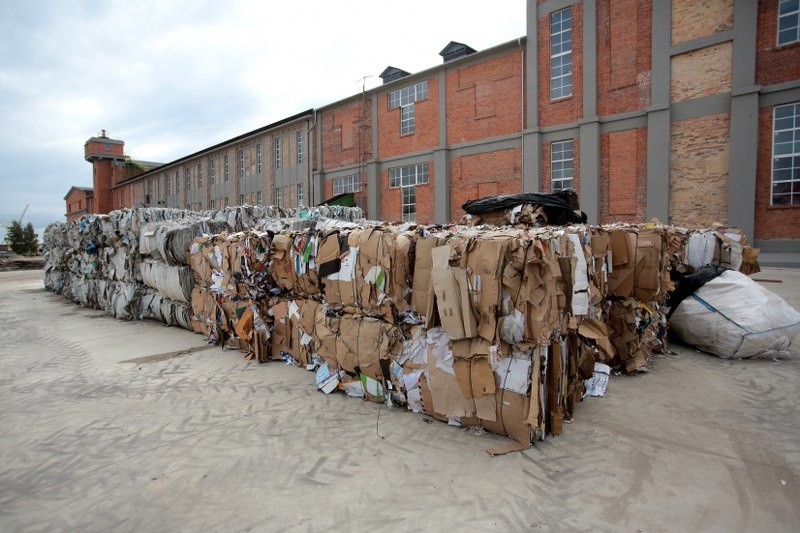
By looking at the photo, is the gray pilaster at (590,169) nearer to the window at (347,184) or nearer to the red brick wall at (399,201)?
the red brick wall at (399,201)

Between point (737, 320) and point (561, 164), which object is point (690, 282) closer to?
point (737, 320)

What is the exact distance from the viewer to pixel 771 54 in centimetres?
1338

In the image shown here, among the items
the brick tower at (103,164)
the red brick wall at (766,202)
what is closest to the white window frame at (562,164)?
the red brick wall at (766,202)

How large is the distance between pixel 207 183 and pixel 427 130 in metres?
22.4

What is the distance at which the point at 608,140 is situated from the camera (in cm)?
1620

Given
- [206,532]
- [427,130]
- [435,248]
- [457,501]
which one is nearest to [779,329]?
[435,248]

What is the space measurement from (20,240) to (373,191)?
3687cm

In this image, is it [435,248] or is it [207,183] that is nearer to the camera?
[435,248]

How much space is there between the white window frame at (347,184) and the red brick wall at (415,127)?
2042mm

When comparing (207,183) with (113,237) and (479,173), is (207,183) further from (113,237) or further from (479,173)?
(113,237)

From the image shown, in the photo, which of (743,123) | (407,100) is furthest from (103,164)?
(743,123)

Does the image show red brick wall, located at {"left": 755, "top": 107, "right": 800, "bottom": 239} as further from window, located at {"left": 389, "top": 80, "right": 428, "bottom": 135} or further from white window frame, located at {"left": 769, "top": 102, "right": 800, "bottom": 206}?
window, located at {"left": 389, "top": 80, "right": 428, "bottom": 135}

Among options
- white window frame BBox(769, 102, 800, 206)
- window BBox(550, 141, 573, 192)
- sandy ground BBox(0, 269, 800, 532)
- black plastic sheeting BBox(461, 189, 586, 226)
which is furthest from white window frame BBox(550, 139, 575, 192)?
sandy ground BBox(0, 269, 800, 532)

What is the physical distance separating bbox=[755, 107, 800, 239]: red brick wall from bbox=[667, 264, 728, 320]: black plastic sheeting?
10573 millimetres
